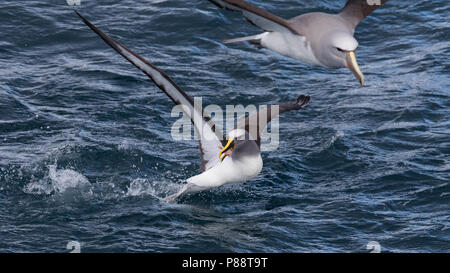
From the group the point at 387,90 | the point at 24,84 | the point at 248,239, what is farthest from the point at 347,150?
the point at 24,84

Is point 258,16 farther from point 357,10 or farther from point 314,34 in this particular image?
point 357,10

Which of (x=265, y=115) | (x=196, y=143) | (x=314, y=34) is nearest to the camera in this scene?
(x=314, y=34)

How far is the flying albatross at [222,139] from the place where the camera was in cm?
1223

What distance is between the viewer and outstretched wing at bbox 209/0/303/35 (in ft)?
28.8

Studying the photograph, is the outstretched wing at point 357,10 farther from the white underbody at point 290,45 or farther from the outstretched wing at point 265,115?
the outstretched wing at point 265,115

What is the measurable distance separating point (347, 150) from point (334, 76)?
365cm

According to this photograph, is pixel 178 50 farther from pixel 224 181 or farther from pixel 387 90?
pixel 224 181

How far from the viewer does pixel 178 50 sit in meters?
22.3

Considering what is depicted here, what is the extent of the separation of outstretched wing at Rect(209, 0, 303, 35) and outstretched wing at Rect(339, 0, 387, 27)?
833 millimetres

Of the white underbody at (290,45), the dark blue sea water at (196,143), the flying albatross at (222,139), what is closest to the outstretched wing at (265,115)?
the flying albatross at (222,139)

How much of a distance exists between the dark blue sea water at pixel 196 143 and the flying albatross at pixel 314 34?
5488 millimetres

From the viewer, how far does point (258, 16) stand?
911 centimetres

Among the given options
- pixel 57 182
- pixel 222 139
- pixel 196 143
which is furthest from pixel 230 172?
pixel 196 143

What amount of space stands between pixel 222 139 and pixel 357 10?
5.23 metres
